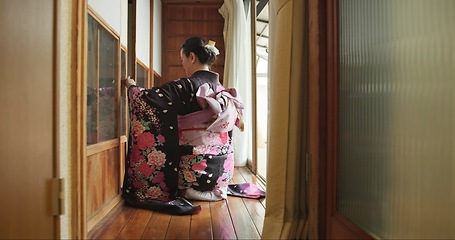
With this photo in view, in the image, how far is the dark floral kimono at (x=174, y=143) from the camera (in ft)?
7.39

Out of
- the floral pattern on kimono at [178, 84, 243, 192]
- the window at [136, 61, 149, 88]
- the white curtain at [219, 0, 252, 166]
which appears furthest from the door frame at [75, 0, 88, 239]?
the white curtain at [219, 0, 252, 166]

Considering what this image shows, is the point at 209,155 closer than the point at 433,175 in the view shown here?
No

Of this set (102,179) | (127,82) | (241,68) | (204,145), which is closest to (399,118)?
(102,179)

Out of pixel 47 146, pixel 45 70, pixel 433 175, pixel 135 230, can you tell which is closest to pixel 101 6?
pixel 45 70

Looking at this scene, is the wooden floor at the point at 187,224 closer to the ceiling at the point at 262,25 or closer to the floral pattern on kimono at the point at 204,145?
the floral pattern on kimono at the point at 204,145

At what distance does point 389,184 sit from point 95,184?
1.40m

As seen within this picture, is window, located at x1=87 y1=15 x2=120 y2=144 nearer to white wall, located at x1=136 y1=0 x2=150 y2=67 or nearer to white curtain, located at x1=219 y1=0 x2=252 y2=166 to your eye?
white wall, located at x1=136 y1=0 x2=150 y2=67

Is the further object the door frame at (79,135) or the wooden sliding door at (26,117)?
the door frame at (79,135)

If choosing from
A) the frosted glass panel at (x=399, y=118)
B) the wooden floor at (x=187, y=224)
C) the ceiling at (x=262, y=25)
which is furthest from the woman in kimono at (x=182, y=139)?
the ceiling at (x=262, y=25)

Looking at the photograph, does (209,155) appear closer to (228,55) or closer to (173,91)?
(173,91)

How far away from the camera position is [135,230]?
1.70 metres

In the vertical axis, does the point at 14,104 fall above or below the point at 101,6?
below

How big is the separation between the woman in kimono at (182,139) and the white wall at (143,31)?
65cm

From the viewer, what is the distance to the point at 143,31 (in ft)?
11.1
